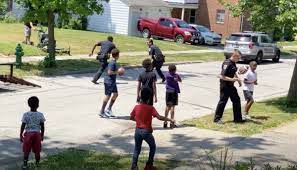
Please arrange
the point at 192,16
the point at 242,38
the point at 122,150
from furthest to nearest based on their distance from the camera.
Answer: the point at 192,16 → the point at 242,38 → the point at 122,150

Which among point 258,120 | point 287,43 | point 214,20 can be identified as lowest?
point 258,120

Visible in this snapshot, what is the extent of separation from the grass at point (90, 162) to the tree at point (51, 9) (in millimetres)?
11212

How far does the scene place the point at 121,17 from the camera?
42344mm

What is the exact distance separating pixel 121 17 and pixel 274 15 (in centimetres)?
2690

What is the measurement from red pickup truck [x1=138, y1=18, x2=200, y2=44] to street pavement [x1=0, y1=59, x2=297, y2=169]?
736 inches

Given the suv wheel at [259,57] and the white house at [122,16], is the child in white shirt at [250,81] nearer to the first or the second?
the suv wheel at [259,57]

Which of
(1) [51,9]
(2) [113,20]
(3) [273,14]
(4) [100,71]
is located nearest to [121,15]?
(2) [113,20]

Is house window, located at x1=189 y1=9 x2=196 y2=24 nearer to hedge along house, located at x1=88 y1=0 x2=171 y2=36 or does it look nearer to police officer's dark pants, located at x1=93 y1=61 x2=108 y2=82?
hedge along house, located at x1=88 y1=0 x2=171 y2=36

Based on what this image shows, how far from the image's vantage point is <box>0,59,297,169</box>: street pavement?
35.6ft

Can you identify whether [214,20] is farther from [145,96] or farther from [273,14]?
[145,96]

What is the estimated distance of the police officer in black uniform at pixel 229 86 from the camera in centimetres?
1308

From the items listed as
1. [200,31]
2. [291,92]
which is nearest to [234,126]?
[291,92]

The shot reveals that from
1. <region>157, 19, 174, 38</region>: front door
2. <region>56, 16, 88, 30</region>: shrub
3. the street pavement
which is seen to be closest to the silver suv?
<region>157, 19, 174, 38</region>: front door

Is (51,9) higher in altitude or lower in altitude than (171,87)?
higher
